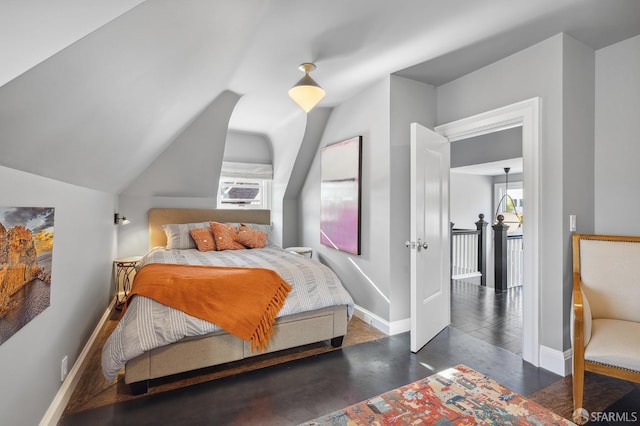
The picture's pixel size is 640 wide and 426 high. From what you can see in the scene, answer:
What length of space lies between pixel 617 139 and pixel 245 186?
15.5ft

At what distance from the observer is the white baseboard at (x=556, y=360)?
7.63 feet

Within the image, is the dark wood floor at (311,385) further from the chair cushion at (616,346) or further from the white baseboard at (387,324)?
the chair cushion at (616,346)

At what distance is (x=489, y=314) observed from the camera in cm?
369

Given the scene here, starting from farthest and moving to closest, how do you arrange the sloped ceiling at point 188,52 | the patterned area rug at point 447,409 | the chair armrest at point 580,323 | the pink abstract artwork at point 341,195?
the pink abstract artwork at point 341,195
the chair armrest at point 580,323
the patterned area rug at point 447,409
the sloped ceiling at point 188,52

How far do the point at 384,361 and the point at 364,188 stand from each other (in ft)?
5.74

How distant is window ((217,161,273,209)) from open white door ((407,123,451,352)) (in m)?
3.21

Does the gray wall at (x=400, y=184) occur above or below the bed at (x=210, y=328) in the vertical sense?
above

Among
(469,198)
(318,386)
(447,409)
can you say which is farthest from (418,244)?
(469,198)

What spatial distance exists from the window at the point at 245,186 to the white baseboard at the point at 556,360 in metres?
4.34

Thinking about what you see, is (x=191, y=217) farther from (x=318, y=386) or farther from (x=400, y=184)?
(x=318, y=386)

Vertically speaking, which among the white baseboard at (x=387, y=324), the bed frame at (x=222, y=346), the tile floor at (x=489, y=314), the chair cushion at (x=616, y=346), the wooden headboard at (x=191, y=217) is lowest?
the tile floor at (x=489, y=314)

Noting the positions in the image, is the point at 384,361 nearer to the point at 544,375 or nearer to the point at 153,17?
the point at 544,375

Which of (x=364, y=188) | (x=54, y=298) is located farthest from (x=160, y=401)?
(x=364, y=188)

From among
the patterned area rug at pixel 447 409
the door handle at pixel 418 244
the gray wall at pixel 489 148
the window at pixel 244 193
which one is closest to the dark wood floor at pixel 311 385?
the patterned area rug at pixel 447 409
